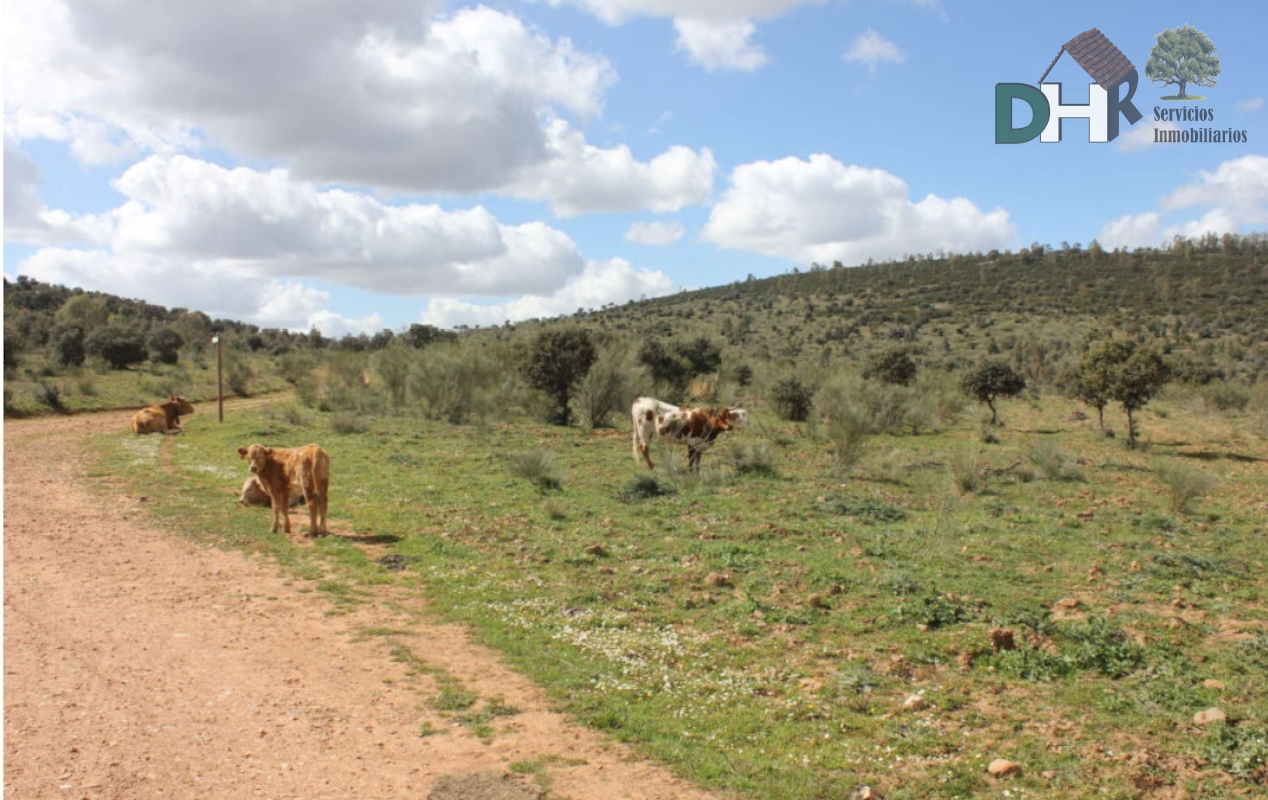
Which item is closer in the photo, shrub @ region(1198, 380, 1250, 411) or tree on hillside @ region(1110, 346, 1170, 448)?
tree on hillside @ region(1110, 346, 1170, 448)

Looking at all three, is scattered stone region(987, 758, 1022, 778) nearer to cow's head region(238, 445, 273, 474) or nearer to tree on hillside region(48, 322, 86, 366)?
cow's head region(238, 445, 273, 474)

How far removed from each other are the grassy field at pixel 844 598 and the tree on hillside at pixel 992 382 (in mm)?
12140

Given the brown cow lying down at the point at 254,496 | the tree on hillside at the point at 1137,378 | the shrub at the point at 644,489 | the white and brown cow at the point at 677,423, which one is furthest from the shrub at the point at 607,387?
the tree on hillside at the point at 1137,378

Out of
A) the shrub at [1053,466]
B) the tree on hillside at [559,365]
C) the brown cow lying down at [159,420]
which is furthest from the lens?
the tree on hillside at [559,365]

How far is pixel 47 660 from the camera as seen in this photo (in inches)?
271

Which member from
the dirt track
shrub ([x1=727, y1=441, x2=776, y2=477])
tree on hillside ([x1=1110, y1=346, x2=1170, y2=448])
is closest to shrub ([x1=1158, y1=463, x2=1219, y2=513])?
shrub ([x1=727, y1=441, x2=776, y2=477])

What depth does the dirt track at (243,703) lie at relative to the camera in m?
5.03

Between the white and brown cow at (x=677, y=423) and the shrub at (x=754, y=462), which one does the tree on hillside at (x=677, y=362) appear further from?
the shrub at (x=754, y=462)

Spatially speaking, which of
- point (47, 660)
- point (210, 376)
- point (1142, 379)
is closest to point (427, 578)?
point (47, 660)

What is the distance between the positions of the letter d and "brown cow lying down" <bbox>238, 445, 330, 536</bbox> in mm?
17335

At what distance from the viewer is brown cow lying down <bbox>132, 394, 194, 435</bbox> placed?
979 inches

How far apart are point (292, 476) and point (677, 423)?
922 cm

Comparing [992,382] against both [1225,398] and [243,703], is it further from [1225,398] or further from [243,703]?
[243,703]

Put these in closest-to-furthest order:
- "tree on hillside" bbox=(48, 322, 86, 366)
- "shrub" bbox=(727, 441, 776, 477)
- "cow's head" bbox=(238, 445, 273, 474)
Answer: "cow's head" bbox=(238, 445, 273, 474) < "shrub" bbox=(727, 441, 776, 477) < "tree on hillside" bbox=(48, 322, 86, 366)
